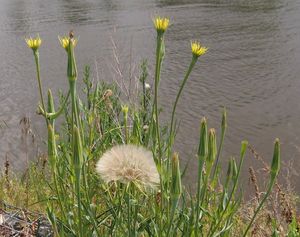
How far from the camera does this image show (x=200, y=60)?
1032cm

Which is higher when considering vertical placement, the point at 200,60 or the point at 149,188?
the point at 149,188

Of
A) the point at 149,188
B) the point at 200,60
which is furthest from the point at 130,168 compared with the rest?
the point at 200,60

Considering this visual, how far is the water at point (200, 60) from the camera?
7164mm

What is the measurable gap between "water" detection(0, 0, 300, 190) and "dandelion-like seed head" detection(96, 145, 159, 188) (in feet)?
7.20

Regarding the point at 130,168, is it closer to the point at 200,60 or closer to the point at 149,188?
the point at 149,188

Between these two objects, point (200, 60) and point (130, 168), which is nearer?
point (130, 168)

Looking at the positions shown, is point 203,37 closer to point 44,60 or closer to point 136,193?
point 44,60

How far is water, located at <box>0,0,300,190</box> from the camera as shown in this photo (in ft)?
23.5

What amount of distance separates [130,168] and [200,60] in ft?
30.0

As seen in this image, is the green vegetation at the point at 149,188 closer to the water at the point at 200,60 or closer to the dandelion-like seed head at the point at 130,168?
the dandelion-like seed head at the point at 130,168

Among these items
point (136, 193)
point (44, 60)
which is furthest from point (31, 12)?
point (136, 193)

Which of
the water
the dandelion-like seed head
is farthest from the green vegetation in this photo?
the water

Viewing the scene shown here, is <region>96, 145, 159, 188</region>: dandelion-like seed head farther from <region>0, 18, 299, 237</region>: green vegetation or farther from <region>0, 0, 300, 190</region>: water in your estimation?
<region>0, 0, 300, 190</region>: water

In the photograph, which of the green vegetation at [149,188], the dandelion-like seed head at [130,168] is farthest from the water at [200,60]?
Result: the dandelion-like seed head at [130,168]
